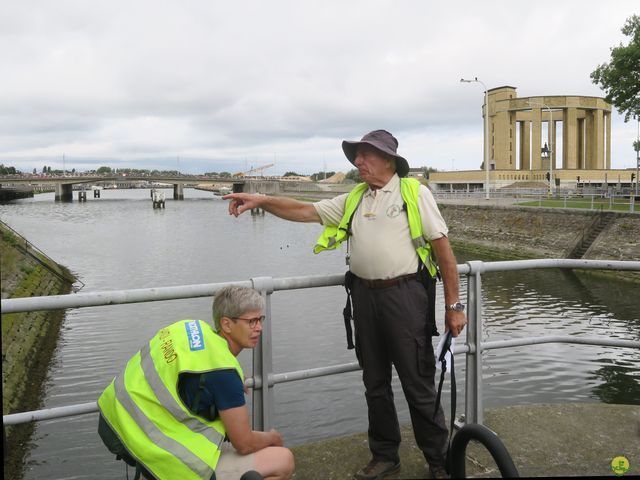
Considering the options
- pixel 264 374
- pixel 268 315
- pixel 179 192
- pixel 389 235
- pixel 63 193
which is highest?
pixel 179 192

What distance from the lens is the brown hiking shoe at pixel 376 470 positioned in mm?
3096

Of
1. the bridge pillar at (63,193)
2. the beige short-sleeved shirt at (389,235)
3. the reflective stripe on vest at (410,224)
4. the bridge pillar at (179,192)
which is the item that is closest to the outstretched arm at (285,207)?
the reflective stripe on vest at (410,224)

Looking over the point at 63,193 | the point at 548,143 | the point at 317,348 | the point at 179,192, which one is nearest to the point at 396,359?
the point at 317,348

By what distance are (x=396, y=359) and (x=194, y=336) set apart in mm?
1269

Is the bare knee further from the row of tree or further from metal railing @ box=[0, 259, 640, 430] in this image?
the row of tree

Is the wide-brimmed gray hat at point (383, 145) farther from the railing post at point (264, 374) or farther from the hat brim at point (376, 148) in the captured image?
the railing post at point (264, 374)

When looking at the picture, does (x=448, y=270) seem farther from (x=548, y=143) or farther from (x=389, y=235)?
(x=548, y=143)

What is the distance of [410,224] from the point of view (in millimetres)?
3051

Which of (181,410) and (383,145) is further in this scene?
(383,145)

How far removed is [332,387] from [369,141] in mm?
9225

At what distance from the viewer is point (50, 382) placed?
1230 centimetres

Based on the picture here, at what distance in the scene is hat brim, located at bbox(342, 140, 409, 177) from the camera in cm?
315

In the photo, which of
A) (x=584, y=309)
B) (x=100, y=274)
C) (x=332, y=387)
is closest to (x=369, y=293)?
(x=332, y=387)

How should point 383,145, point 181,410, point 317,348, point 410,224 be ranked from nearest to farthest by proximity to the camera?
1. point 181,410
2. point 410,224
3. point 383,145
4. point 317,348
